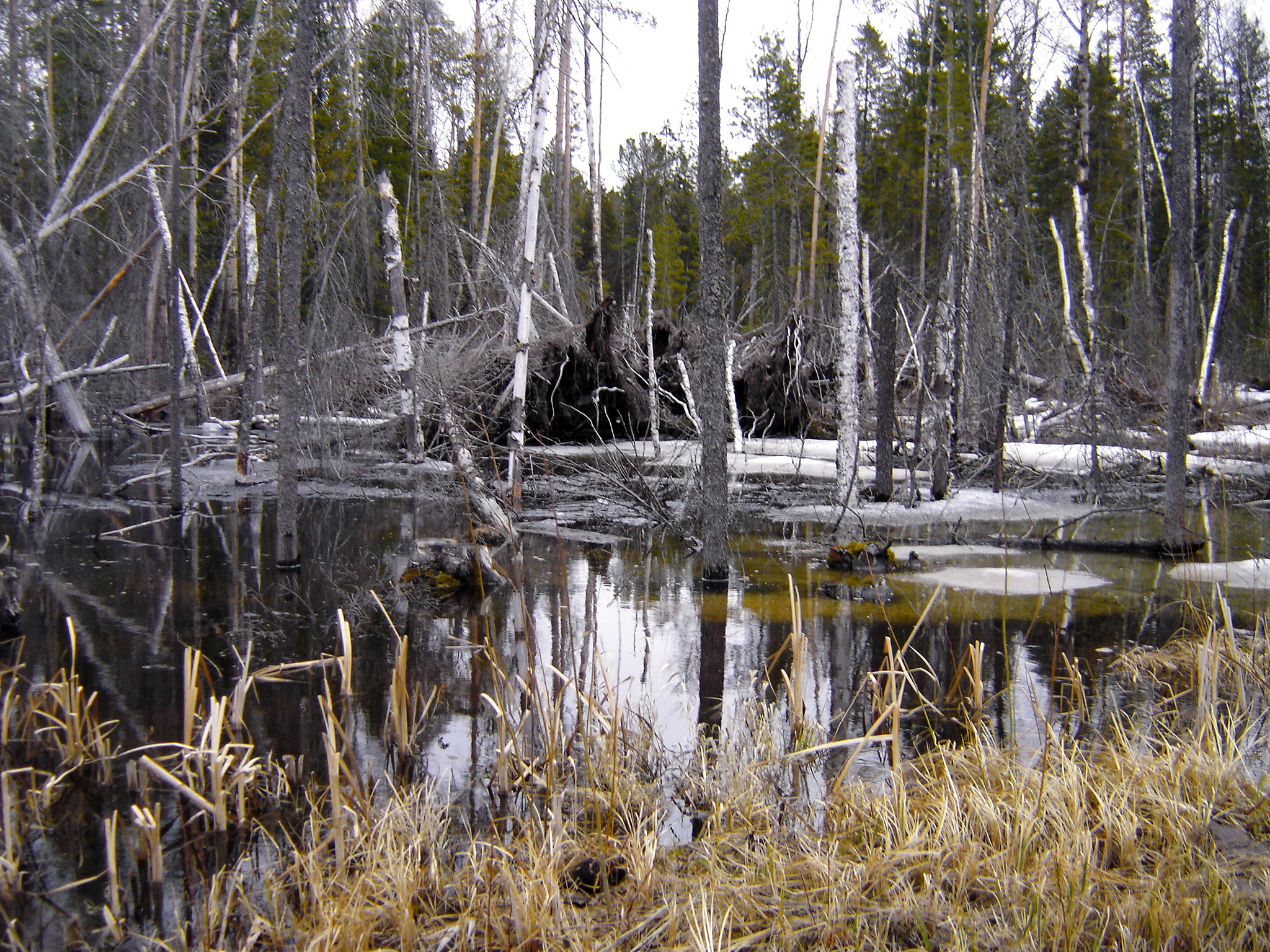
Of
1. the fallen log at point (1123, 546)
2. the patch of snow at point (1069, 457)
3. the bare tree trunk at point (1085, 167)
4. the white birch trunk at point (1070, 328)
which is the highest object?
the bare tree trunk at point (1085, 167)

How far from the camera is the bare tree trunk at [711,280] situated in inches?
327

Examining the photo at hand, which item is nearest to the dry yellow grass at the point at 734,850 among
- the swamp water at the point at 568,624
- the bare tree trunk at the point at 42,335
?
the swamp water at the point at 568,624

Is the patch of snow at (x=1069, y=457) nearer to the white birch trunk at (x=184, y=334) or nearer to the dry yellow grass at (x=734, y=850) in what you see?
the dry yellow grass at (x=734, y=850)

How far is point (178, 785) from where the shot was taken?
12.3ft

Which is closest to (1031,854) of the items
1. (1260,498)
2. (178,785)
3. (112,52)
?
(178,785)

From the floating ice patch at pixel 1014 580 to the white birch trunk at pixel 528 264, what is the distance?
5747 millimetres

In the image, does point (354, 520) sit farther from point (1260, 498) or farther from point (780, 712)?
point (1260, 498)

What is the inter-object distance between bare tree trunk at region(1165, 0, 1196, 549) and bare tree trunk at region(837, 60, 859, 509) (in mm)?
3510

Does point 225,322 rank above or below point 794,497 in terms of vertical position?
above

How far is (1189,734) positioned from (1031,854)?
62.0 inches

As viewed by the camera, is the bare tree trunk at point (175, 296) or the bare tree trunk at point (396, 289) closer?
the bare tree trunk at point (175, 296)

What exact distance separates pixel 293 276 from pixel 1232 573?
31.4 ft

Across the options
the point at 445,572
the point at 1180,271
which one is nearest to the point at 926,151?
the point at 1180,271

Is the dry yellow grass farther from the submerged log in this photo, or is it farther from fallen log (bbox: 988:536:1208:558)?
fallen log (bbox: 988:536:1208:558)
